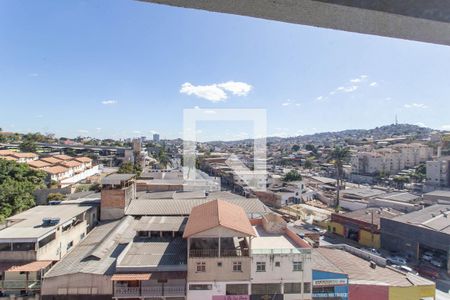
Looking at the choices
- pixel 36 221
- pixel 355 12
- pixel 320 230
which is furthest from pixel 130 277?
pixel 320 230

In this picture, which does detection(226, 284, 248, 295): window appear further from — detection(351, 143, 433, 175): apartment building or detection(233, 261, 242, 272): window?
detection(351, 143, 433, 175): apartment building

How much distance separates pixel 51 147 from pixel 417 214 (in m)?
45.5

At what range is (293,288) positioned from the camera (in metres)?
8.23

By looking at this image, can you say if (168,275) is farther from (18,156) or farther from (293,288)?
(18,156)

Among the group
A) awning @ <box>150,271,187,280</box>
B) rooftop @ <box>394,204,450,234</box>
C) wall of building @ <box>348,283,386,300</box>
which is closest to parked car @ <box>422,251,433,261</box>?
rooftop @ <box>394,204,450,234</box>

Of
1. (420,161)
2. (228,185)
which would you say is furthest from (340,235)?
(420,161)

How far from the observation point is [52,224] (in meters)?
10.1

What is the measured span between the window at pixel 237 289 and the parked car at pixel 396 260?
29.2ft

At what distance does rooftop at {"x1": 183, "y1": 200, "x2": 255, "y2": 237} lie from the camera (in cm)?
797

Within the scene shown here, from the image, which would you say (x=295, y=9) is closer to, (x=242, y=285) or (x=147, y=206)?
(x=242, y=285)

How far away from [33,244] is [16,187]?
28.3 ft

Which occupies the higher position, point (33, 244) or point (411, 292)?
point (33, 244)

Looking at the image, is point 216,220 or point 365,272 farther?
point 365,272

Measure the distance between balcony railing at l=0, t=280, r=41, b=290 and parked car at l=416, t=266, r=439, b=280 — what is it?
14.9 m
